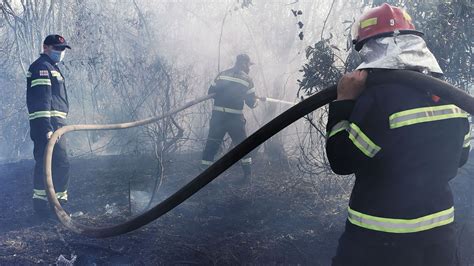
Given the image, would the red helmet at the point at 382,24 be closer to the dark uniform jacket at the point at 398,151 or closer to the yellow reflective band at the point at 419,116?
the dark uniform jacket at the point at 398,151

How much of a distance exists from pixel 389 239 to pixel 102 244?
10.3 ft

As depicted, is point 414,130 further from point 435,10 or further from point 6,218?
point 6,218

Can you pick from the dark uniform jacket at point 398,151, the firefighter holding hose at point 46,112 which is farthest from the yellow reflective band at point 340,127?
the firefighter holding hose at point 46,112

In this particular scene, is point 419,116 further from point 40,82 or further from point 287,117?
point 40,82

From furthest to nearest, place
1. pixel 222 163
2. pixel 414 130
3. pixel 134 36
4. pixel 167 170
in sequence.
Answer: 1. pixel 134 36
2. pixel 167 170
3. pixel 222 163
4. pixel 414 130

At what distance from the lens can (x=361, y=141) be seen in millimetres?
1760

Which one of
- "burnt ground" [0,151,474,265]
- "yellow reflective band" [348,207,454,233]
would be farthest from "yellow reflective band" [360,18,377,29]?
"burnt ground" [0,151,474,265]

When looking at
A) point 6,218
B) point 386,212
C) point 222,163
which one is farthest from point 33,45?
point 386,212

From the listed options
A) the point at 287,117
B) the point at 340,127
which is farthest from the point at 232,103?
the point at 340,127

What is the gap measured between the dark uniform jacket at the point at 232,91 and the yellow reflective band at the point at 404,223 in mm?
4346

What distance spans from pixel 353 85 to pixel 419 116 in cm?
35

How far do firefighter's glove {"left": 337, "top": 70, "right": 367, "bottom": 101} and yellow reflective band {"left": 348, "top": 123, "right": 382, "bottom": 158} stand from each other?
6.7 inches

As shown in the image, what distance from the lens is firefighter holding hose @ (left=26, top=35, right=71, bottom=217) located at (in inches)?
183

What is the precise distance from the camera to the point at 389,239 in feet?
6.04
